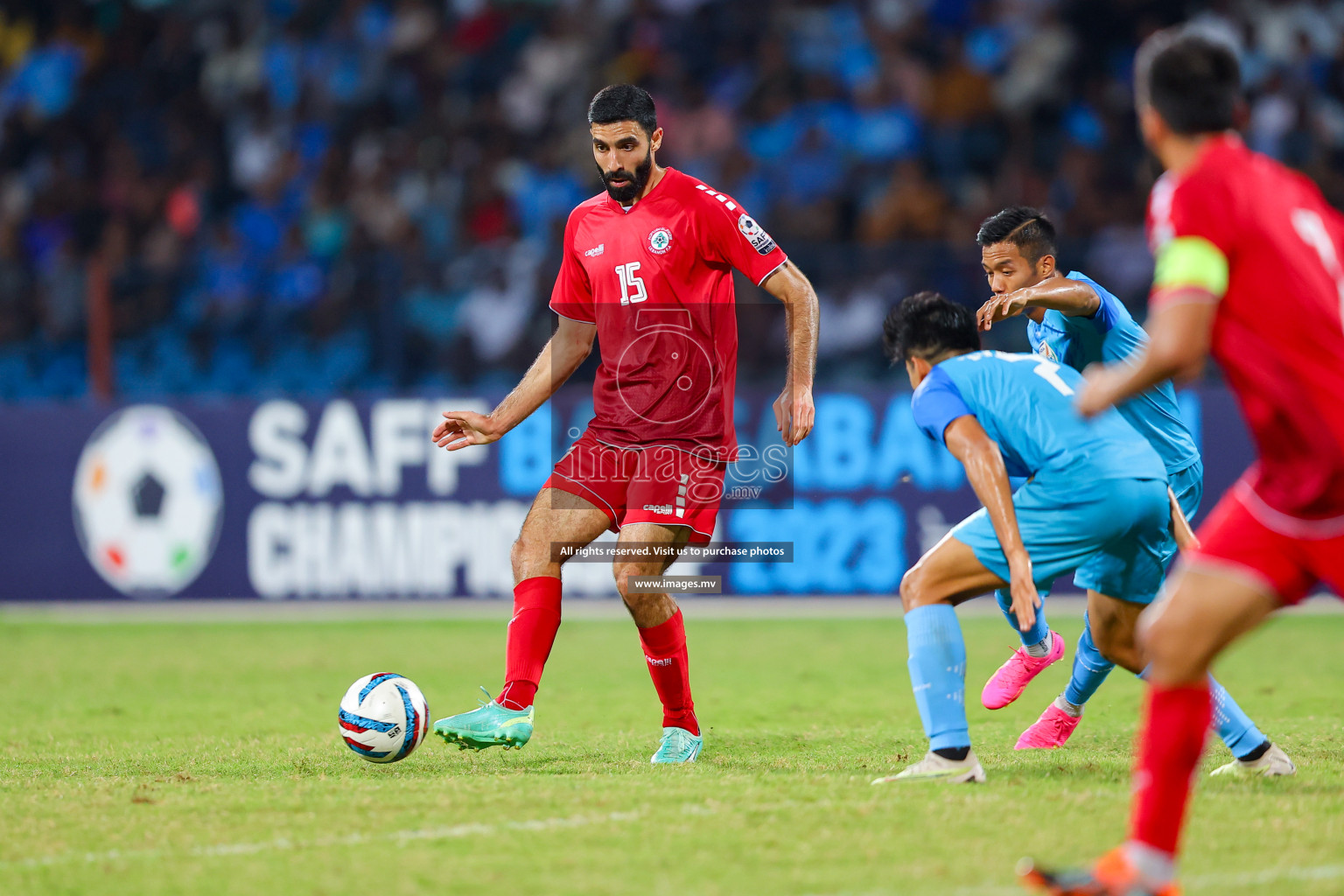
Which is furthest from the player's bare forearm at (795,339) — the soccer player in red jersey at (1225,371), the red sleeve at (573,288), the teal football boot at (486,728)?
the soccer player in red jersey at (1225,371)

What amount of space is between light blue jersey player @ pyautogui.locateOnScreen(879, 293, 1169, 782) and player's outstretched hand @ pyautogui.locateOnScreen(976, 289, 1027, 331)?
39 cm

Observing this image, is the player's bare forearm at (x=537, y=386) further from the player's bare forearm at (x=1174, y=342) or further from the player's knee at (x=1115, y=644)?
the player's bare forearm at (x=1174, y=342)

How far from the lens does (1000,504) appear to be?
484cm

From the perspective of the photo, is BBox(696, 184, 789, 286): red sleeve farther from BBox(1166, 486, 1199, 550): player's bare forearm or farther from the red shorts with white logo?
BBox(1166, 486, 1199, 550): player's bare forearm

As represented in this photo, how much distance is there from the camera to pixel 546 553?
605 centimetres

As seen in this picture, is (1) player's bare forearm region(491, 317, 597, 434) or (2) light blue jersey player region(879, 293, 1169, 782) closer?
(2) light blue jersey player region(879, 293, 1169, 782)

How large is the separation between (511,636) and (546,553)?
376 millimetres

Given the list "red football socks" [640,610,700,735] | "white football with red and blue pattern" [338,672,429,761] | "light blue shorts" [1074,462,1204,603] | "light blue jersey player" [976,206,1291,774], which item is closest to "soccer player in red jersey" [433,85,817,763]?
"red football socks" [640,610,700,735]

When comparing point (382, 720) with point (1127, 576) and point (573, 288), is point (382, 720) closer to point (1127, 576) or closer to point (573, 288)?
point (573, 288)

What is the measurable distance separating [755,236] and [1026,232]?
119 centimetres

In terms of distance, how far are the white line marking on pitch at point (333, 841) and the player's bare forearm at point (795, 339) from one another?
2.00 metres

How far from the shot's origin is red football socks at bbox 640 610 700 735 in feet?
20.0

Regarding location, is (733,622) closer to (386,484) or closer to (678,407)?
(386,484)

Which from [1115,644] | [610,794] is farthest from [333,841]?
[1115,644]
